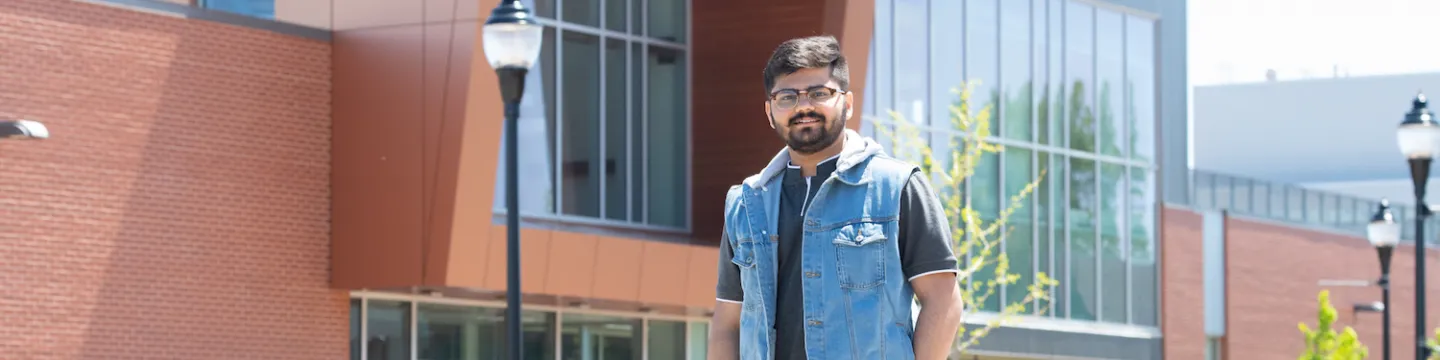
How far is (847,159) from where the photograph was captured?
5.88m

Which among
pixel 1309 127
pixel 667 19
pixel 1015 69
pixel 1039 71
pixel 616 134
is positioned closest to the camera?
pixel 616 134

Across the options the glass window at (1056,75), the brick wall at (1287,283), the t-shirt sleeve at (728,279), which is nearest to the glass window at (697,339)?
the glass window at (1056,75)

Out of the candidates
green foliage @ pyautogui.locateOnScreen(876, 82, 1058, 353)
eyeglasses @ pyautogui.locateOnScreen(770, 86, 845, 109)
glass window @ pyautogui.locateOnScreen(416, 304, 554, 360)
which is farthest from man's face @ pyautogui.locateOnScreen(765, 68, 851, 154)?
green foliage @ pyautogui.locateOnScreen(876, 82, 1058, 353)

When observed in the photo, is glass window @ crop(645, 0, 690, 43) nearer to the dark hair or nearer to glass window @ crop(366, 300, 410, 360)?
glass window @ crop(366, 300, 410, 360)

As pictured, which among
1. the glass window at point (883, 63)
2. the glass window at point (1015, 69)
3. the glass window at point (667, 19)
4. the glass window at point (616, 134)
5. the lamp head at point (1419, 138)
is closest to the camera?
the lamp head at point (1419, 138)

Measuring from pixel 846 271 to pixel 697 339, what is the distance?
21652mm

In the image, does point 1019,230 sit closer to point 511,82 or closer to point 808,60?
point 511,82

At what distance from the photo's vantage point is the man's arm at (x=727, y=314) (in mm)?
6057

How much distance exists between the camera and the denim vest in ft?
18.8

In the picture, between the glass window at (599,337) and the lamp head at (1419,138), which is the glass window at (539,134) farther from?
the lamp head at (1419,138)

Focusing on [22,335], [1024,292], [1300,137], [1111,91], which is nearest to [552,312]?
[22,335]

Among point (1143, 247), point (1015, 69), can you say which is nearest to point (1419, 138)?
point (1015, 69)

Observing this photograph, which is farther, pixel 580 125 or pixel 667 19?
pixel 667 19

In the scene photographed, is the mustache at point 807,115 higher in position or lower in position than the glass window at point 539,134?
lower
